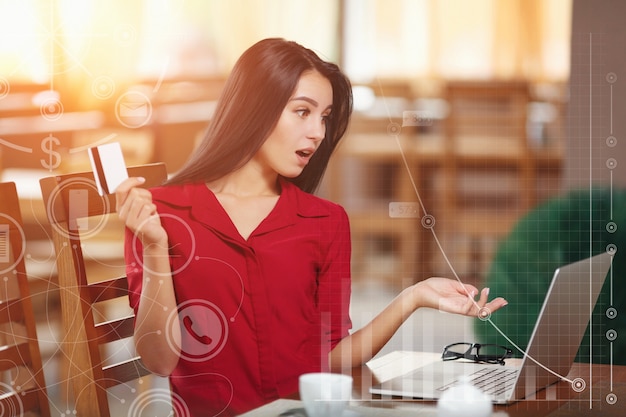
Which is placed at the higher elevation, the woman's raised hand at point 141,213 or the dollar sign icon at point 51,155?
the dollar sign icon at point 51,155

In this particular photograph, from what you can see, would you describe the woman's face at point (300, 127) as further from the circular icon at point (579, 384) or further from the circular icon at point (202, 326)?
the circular icon at point (579, 384)

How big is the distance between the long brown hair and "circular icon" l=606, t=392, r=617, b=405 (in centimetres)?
66

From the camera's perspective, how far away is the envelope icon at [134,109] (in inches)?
63.7

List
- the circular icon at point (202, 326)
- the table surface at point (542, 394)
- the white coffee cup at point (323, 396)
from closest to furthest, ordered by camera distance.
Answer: the white coffee cup at point (323, 396) → the table surface at point (542, 394) → the circular icon at point (202, 326)

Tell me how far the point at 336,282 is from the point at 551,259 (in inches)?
15.5

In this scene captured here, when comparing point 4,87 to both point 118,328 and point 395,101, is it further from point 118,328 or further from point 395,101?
point 395,101

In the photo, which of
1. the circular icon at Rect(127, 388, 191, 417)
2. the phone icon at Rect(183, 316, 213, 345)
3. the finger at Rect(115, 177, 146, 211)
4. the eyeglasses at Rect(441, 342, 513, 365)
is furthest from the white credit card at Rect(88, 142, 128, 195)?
the eyeglasses at Rect(441, 342, 513, 365)

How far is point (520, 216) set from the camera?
5.29 feet

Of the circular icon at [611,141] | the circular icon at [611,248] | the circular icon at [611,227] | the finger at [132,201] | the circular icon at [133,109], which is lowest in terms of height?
the circular icon at [611,248]

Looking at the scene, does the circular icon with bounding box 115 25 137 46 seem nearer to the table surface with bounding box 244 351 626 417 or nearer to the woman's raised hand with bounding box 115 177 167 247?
the woman's raised hand with bounding box 115 177 167 247

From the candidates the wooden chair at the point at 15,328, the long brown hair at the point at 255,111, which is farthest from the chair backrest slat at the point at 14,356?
the long brown hair at the point at 255,111

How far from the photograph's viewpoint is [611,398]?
1.59 metres

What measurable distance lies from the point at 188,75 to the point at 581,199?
747mm

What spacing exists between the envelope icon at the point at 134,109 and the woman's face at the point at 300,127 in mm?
228
